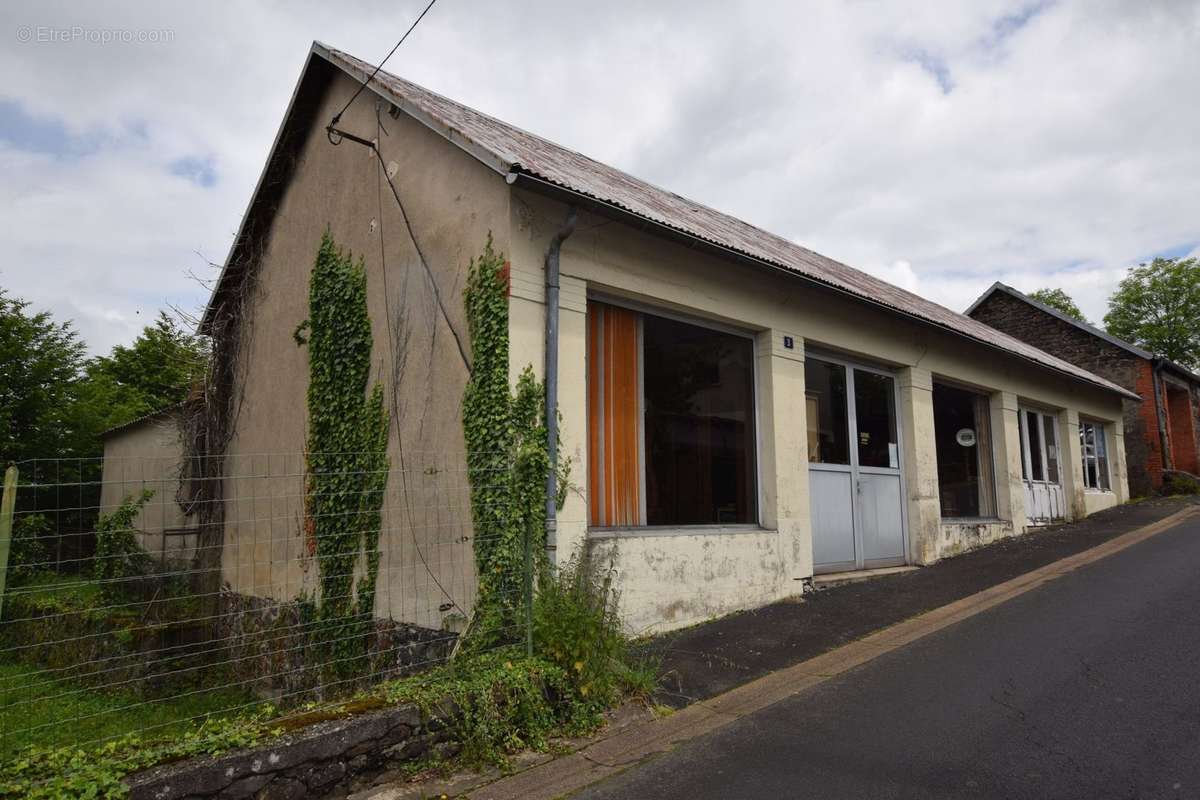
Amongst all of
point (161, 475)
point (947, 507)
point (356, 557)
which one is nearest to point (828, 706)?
point (356, 557)

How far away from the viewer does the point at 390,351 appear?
7.29 metres

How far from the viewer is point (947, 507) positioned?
11.2 meters

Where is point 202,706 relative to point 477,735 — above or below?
below

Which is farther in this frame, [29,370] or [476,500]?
[29,370]

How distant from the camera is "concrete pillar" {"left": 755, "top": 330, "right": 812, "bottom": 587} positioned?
791cm

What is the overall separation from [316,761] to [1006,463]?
11496 millimetres

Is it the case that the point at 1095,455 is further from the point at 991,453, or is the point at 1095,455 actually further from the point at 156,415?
the point at 156,415

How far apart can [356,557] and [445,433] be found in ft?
5.54

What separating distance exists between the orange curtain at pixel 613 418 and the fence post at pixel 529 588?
1269 millimetres

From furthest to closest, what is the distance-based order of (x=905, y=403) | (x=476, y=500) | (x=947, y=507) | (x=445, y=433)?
1. (x=947, y=507)
2. (x=905, y=403)
3. (x=445, y=433)
4. (x=476, y=500)

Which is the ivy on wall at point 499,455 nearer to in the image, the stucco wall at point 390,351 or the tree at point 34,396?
the stucco wall at point 390,351

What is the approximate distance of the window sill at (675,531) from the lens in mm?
6434

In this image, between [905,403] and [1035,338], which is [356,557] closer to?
[905,403]

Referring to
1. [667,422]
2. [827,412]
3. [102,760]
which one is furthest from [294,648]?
[827,412]
